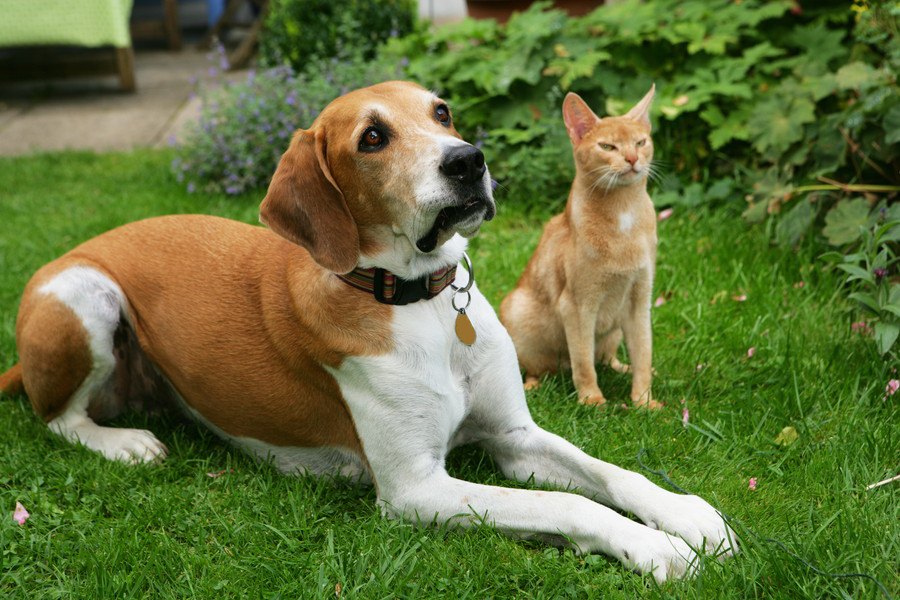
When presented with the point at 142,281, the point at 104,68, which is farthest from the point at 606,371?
the point at 104,68

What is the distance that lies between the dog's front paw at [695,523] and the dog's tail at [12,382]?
9.24 feet

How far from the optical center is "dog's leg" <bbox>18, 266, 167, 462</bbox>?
3.46 meters

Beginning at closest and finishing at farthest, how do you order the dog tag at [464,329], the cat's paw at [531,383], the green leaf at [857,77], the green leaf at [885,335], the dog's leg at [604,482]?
the dog's leg at [604,482], the dog tag at [464,329], the green leaf at [885,335], the cat's paw at [531,383], the green leaf at [857,77]

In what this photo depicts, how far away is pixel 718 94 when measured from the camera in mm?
5535

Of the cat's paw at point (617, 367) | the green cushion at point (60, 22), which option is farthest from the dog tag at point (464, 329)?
the green cushion at point (60, 22)

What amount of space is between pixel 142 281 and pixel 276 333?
2.36 feet

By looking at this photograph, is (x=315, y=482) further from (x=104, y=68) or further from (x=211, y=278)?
(x=104, y=68)

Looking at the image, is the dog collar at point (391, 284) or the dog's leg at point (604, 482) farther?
the dog collar at point (391, 284)

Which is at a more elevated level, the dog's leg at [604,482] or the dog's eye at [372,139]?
the dog's eye at [372,139]

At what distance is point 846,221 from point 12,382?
3.94 metres

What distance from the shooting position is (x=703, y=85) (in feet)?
18.0

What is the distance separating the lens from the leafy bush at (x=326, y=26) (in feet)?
27.9

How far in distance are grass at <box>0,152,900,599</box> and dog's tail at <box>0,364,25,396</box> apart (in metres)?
0.05

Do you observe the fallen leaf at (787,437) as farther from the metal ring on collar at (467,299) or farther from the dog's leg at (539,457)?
the metal ring on collar at (467,299)
